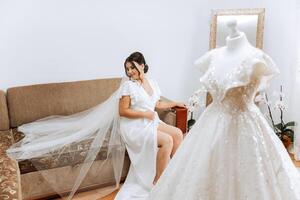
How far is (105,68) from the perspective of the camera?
12.8 ft

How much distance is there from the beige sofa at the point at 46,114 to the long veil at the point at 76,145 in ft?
0.05

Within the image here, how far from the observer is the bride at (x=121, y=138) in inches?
116

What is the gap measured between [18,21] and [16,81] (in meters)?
0.54

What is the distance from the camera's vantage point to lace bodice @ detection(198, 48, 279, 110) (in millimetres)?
1948

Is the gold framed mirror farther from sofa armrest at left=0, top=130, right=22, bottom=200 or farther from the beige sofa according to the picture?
sofa armrest at left=0, top=130, right=22, bottom=200

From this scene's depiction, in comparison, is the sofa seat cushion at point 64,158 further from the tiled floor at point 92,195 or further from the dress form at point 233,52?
the dress form at point 233,52

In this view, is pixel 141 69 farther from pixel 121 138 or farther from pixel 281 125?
pixel 281 125

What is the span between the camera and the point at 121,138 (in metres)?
3.15

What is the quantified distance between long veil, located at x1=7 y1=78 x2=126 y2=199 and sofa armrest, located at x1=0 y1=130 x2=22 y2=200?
0.25ft

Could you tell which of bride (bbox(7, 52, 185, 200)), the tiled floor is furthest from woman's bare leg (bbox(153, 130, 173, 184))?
the tiled floor

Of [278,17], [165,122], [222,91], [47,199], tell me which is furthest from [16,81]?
[278,17]

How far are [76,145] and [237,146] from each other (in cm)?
143

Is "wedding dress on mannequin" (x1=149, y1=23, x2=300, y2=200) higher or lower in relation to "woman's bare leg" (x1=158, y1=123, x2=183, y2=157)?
higher

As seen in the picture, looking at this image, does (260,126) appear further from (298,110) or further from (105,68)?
(105,68)
